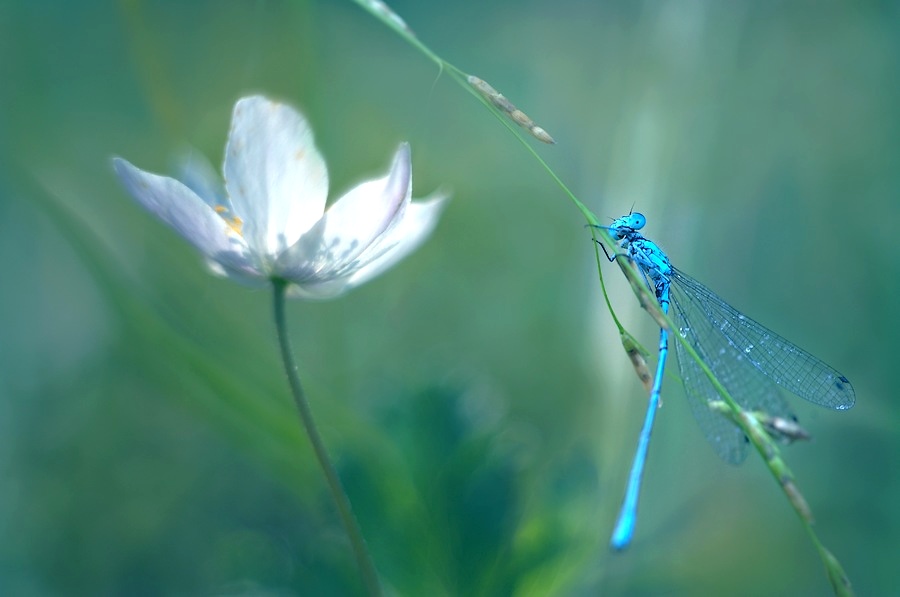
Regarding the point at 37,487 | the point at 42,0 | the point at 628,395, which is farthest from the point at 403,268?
the point at 42,0

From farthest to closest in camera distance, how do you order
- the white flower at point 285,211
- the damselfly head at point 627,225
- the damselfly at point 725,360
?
the damselfly head at point 627,225 < the damselfly at point 725,360 < the white flower at point 285,211

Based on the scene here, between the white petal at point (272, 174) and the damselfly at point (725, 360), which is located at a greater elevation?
the damselfly at point (725, 360)

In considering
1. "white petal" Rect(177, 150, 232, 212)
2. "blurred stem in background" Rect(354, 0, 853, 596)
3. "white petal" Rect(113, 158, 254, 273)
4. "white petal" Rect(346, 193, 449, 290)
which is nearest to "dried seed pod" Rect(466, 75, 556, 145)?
"blurred stem in background" Rect(354, 0, 853, 596)

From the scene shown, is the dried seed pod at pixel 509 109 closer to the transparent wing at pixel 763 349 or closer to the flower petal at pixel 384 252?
the flower petal at pixel 384 252

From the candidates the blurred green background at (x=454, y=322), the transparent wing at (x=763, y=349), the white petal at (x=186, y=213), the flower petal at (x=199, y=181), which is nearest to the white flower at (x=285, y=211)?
the white petal at (x=186, y=213)

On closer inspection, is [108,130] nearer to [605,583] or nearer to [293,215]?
[293,215]

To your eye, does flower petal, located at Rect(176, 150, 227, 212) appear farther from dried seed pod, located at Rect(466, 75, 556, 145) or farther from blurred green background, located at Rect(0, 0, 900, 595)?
dried seed pod, located at Rect(466, 75, 556, 145)

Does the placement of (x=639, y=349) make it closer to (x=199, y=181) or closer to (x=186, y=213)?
(x=186, y=213)

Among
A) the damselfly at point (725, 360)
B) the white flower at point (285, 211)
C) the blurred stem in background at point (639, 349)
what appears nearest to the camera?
the blurred stem in background at point (639, 349)
